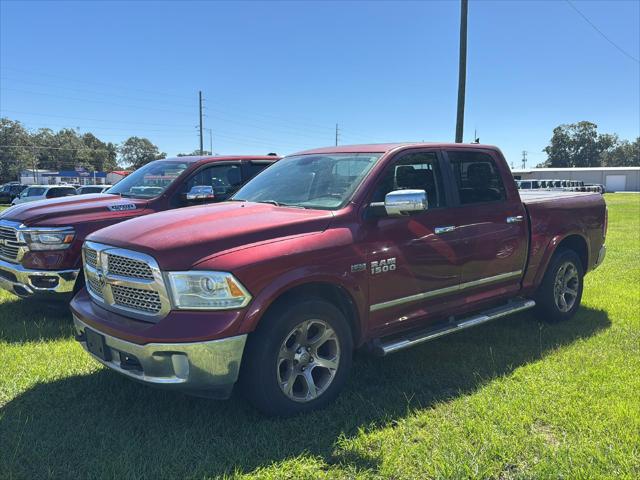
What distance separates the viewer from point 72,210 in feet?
18.5

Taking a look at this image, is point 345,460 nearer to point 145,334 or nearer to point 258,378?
point 258,378

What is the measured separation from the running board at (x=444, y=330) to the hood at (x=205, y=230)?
3.40 ft

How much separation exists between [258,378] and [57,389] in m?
1.83

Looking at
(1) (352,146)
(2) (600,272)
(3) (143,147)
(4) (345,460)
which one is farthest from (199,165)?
(3) (143,147)

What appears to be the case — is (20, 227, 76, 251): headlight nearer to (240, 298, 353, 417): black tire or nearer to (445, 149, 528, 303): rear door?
(240, 298, 353, 417): black tire

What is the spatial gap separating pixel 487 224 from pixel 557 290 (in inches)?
63.3

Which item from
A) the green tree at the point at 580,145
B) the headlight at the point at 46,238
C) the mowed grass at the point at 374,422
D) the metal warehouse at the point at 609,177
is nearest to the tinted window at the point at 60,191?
the headlight at the point at 46,238

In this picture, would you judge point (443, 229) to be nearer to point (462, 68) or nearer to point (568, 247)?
point (568, 247)

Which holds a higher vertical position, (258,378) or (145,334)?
(145,334)

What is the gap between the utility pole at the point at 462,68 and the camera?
1294cm

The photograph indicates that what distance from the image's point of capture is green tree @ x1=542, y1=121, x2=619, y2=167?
112 m

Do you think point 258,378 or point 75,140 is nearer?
point 258,378

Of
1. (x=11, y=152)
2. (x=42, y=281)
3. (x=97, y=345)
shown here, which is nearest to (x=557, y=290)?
(x=97, y=345)

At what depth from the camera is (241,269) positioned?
3033 millimetres
